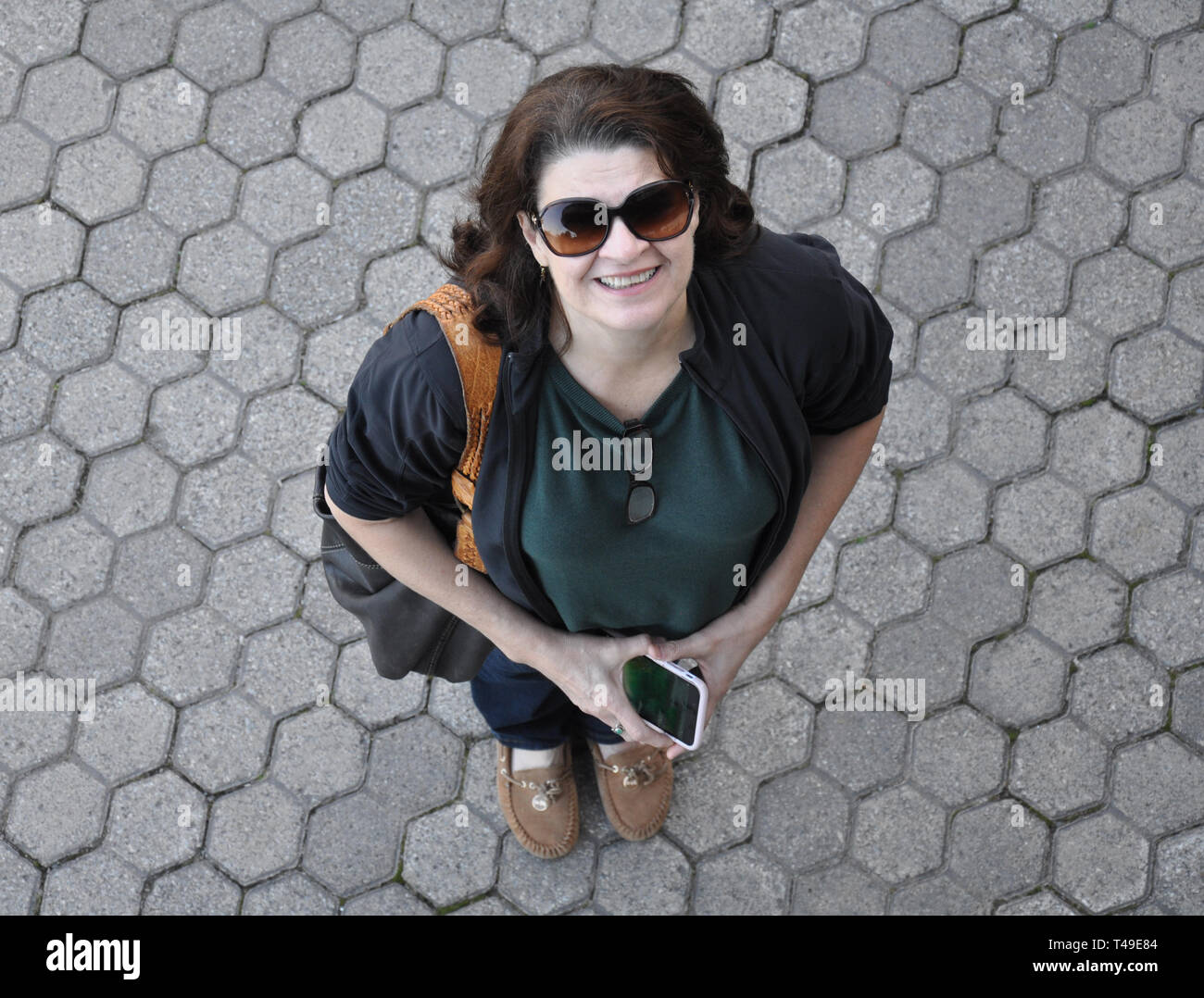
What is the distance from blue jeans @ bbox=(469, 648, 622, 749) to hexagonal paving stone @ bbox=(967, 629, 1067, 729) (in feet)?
4.04

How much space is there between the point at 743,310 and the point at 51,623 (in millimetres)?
2729

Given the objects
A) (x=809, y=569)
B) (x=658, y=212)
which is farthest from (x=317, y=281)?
(x=658, y=212)

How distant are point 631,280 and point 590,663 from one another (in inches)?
Answer: 39.3

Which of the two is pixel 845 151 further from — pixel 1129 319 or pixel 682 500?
pixel 682 500

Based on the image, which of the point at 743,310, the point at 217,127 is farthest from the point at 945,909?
the point at 217,127

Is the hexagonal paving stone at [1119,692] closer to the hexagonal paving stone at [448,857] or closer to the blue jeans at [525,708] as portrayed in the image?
the blue jeans at [525,708]

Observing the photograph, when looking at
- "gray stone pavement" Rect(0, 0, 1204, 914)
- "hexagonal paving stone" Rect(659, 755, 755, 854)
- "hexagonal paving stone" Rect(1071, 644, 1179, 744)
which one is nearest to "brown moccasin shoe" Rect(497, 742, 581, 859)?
"gray stone pavement" Rect(0, 0, 1204, 914)

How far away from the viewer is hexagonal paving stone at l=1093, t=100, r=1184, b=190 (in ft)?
13.6

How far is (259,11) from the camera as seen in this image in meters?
4.26

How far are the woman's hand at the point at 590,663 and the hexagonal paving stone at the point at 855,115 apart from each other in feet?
7.50

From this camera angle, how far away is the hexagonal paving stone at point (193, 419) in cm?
394

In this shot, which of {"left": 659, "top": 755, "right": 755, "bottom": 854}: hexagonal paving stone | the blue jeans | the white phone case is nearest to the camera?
the white phone case

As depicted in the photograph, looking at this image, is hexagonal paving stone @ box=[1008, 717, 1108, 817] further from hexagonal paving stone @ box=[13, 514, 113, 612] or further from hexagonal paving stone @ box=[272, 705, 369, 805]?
hexagonal paving stone @ box=[13, 514, 113, 612]

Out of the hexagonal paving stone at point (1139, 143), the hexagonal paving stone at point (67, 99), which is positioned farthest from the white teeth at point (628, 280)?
the hexagonal paving stone at point (67, 99)
